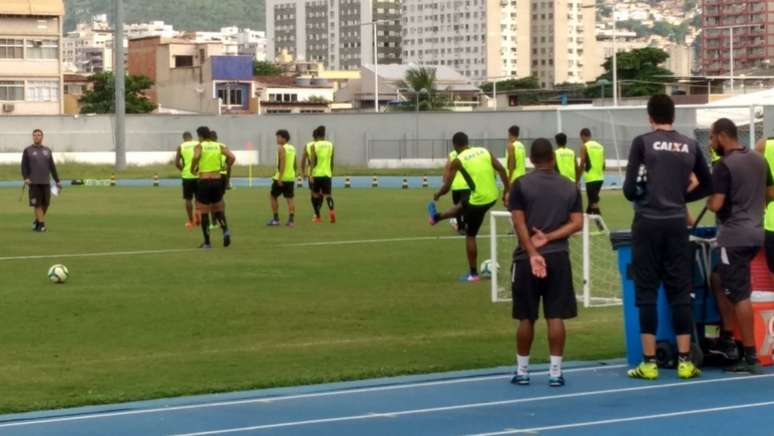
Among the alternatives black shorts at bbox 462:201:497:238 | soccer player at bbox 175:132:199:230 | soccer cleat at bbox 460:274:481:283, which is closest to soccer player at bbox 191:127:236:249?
soccer player at bbox 175:132:199:230

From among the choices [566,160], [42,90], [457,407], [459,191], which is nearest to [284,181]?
[566,160]

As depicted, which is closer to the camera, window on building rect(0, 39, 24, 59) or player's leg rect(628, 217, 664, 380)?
player's leg rect(628, 217, 664, 380)

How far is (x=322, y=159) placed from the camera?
102 feet

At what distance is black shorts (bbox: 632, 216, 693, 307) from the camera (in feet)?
36.2

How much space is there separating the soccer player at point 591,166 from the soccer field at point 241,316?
288cm

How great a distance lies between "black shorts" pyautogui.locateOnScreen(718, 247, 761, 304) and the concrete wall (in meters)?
63.0

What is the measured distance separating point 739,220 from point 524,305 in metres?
1.86

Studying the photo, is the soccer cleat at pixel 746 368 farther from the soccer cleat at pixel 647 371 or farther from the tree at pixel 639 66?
the tree at pixel 639 66

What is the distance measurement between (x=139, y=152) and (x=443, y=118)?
16.2m

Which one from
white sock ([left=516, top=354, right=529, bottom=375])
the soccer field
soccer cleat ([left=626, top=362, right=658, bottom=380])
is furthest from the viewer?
the soccer field

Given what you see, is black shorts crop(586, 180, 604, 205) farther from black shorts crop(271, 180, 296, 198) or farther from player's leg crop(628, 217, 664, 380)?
player's leg crop(628, 217, 664, 380)

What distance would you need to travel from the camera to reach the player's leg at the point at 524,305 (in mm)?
10922

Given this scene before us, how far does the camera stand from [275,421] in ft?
32.0

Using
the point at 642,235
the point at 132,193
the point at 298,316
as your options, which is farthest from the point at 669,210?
the point at 132,193
